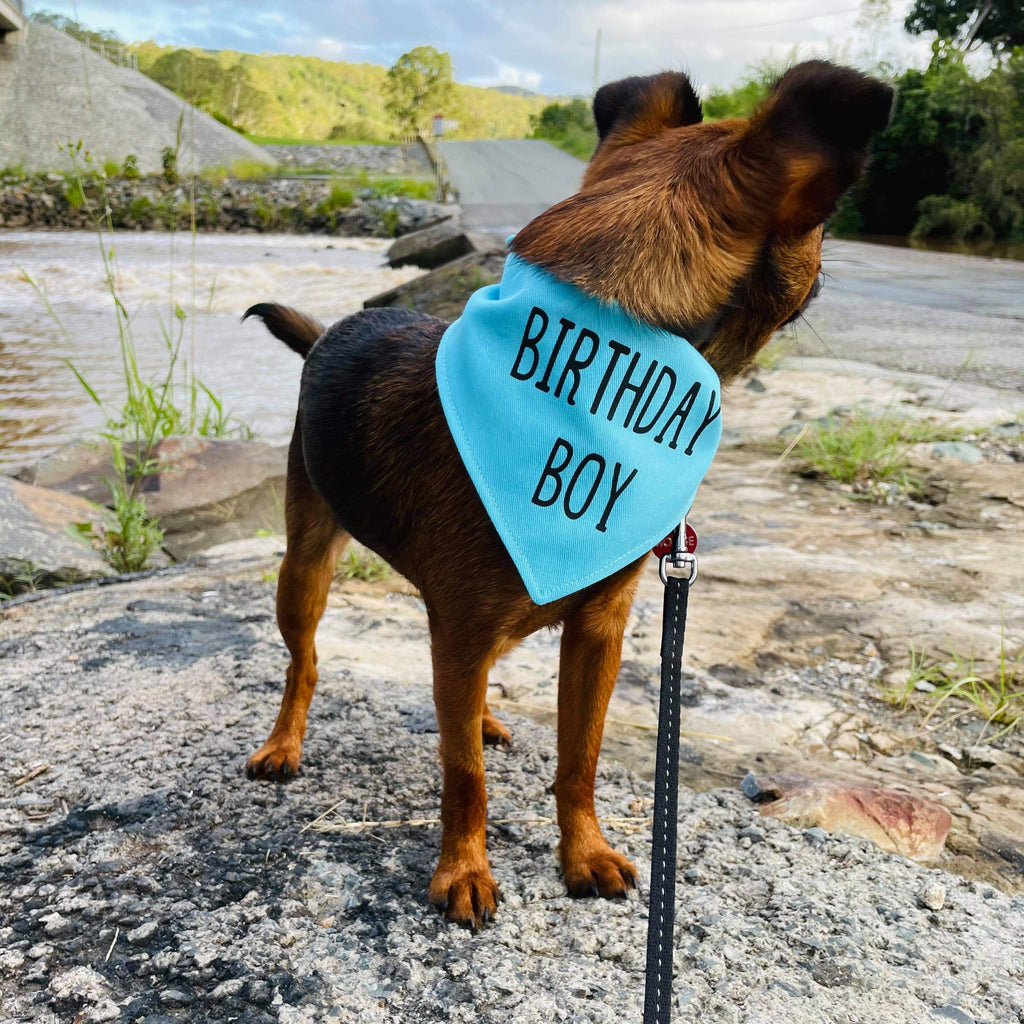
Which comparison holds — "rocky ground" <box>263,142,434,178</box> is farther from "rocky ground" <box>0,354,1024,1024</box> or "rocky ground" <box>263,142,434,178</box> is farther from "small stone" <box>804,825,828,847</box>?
"small stone" <box>804,825,828,847</box>

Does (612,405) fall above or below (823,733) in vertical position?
above

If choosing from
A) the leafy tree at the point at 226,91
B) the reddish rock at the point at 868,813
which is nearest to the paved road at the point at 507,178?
the leafy tree at the point at 226,91

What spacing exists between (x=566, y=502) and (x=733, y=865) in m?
1.00

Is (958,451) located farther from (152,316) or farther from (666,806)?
(152,316)

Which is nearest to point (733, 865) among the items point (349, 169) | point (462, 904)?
point (462, 904)

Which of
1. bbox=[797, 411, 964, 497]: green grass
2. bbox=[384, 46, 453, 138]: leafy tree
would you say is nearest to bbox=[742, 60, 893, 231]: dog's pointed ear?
bbox=[797, 411, 964, 497]: green grass

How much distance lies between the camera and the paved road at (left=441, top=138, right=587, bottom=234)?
90.3 ft

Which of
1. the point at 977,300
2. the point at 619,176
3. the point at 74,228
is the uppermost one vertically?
the point at 619,176

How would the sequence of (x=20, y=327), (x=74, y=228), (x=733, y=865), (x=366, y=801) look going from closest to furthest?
1. (x=733, y=865)
2. (x=366, y=801)
3. (x=20, y=327)
4. (x=74, y=228)

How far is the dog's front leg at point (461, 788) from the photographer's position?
1.98 metres

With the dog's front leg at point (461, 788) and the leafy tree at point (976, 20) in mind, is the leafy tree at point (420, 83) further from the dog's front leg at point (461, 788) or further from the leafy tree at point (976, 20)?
the dog's front leg at point (461, 788)

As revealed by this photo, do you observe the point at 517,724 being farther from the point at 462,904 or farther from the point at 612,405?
the point at 612,405

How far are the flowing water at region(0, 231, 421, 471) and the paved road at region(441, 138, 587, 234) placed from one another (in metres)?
3.85

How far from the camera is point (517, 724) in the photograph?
9.76 ft
